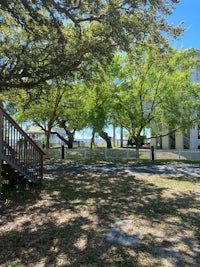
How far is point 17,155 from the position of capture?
847cm

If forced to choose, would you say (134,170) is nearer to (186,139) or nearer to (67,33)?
(67,33)

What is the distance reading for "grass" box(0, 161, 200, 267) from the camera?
13.1ft

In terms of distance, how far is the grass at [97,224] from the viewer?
13.1 feet

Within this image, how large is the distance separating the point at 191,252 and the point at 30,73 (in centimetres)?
910

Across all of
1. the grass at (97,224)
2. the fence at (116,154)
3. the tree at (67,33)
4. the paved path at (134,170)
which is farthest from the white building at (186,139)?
the grass at (97,224)

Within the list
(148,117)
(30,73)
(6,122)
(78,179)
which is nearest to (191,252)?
(6,122)

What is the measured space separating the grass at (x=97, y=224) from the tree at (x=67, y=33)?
4642mm

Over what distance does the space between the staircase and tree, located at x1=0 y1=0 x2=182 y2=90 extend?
301 centimetres

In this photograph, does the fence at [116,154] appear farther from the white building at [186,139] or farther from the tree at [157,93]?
the white building at [186,139]

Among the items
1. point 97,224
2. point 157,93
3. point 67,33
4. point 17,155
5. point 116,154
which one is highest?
point 67,33

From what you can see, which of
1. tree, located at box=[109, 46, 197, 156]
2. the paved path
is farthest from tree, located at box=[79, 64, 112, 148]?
the paved path

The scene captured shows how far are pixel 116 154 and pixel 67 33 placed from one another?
10617 mm

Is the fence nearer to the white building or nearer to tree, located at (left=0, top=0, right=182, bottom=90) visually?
the white building

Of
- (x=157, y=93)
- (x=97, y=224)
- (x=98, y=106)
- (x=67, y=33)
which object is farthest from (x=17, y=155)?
(x=157, y=93)
